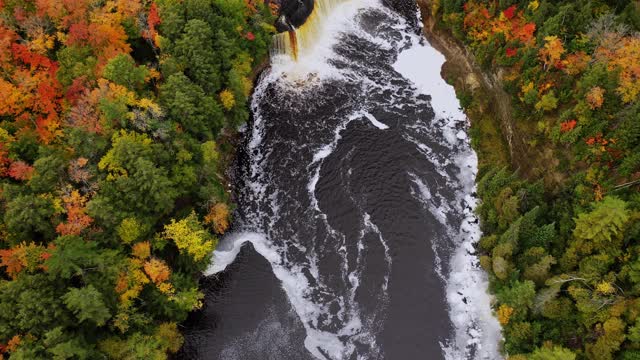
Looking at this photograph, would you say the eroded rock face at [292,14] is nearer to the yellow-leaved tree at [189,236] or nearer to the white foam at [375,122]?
the white foam at [375,122]

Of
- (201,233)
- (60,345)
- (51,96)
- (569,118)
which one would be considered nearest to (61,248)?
(60,345)

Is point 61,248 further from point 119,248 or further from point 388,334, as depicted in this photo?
point 388,334

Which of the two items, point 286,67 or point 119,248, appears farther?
point 286,67

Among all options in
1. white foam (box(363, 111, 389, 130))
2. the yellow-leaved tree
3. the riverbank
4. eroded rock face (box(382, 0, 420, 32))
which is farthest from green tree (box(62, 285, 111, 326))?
eroded rock face (box(382, 0, 420, 32))

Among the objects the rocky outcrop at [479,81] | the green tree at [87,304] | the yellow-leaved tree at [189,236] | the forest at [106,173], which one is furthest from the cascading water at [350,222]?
the green tree at [87,304]

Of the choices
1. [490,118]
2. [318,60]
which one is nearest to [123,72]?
[318,60]

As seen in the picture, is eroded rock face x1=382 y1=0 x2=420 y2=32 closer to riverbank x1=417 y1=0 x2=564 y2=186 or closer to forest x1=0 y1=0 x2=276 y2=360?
riverbank x1=417 y1=0 x2=564 y2=186
